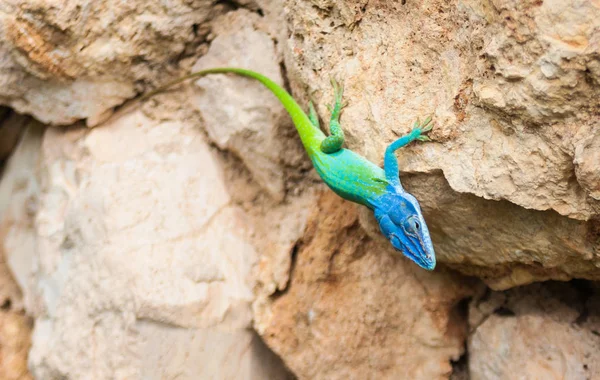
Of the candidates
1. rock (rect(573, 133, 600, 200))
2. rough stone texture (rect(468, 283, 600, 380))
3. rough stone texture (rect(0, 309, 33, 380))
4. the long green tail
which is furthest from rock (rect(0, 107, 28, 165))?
rock (rect(573, 133, 600, 200))

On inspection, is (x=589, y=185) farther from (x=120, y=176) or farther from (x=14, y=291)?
(x=14, y=291)

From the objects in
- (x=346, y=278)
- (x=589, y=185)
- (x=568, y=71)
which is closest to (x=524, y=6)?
(x=568, y=71)

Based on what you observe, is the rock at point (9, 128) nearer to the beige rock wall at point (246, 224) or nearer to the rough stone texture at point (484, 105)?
the beige rock wall at point (246, 224)

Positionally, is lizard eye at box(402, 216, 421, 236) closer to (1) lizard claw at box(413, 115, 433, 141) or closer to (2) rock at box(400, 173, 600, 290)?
(2) rock at box(400, 173, 600, 290)

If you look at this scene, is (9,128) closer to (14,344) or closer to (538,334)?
(14,344)

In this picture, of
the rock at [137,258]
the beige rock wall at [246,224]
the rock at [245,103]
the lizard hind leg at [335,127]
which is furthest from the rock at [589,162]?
the rock at [137,258]
